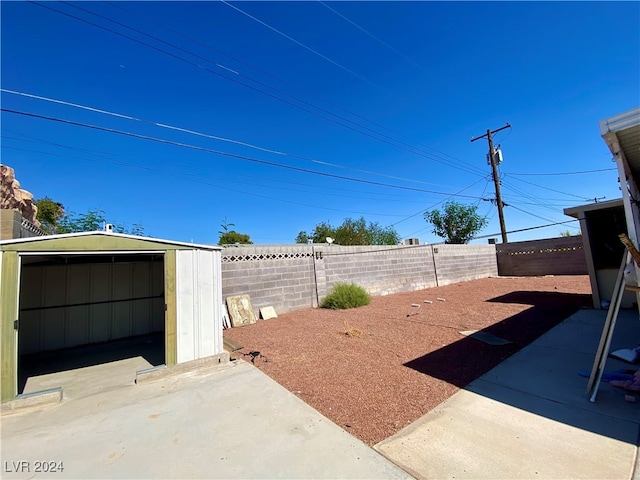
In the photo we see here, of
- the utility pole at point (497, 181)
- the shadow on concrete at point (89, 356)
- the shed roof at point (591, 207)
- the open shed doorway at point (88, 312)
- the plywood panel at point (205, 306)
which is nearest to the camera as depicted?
the plywood panel at point (205, 306)

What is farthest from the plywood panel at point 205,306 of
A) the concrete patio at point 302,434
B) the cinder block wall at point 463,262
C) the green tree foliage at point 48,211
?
the green tree foliage at point 48,211

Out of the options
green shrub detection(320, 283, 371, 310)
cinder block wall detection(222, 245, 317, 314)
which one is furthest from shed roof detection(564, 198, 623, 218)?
cinder block wall detection(222, 245, 317, 314)

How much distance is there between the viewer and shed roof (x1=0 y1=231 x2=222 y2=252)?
11.3 ft

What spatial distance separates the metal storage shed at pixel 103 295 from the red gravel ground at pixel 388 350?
1265mm

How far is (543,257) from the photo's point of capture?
50.7ft

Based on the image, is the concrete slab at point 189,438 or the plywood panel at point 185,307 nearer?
the concrete slab at point 189,438

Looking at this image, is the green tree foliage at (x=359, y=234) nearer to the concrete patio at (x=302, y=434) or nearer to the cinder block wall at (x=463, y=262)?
the cinder block wall at (x=463, y=262)

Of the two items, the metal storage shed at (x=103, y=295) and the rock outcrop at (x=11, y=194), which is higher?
the rock outcrop at (x=11, y=194)

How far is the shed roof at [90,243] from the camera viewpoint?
346 cm

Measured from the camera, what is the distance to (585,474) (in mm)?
2096

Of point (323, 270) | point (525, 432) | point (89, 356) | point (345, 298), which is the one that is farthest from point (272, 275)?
point (525, 432)

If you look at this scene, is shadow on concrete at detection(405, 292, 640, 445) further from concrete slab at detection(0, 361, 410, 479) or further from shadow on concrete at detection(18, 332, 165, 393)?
shadow on concrete at detection(18, 332, 165, 393)

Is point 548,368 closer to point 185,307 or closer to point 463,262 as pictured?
point 185,307

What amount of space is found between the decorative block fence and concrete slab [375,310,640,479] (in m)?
5.85
